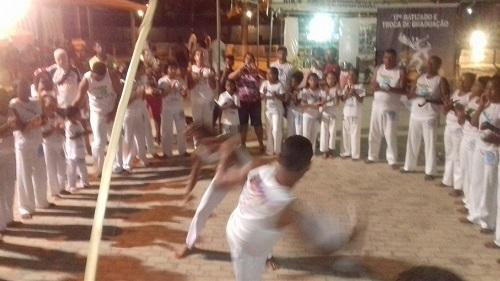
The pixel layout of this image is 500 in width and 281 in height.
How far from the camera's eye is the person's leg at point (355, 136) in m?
11.0

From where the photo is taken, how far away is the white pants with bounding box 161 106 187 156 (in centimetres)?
1104

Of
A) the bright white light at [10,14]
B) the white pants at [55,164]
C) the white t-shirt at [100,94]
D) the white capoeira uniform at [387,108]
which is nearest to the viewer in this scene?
the white pants at [55,164]

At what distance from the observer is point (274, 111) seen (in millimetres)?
11188

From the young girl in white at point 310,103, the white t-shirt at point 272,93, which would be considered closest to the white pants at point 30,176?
the white t-shirt at point 272,93

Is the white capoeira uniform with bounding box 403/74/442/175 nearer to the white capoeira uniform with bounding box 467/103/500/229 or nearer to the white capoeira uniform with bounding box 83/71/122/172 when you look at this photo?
the white capoeira uniform with bounding box 467/103/500/229

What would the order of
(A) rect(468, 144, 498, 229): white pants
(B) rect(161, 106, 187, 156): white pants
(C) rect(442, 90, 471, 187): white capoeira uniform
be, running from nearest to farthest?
(A) rect(468, 144, 498, 229): white pants < (C) rect(442, 90, 471, 187): white capoeira uniform < (B) rect(161, 106, 187, 156): white pants

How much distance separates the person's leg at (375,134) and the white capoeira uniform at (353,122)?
11.2 inches

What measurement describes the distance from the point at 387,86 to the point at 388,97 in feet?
0.64

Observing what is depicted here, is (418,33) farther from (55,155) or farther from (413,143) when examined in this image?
(55,155)

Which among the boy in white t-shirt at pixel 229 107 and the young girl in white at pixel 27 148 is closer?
the young girl in white at pixel 27 148

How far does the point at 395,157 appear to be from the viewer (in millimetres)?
10656

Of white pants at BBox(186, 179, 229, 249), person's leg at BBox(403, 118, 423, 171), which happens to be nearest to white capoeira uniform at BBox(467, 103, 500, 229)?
person's leg at BBox(403, 118, 423, 171)

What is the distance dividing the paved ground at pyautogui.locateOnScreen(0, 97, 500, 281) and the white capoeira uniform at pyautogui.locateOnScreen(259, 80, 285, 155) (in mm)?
1738

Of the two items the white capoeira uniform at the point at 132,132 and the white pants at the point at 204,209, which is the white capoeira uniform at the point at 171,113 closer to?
the white capoeira uniform at the point at 132,132
